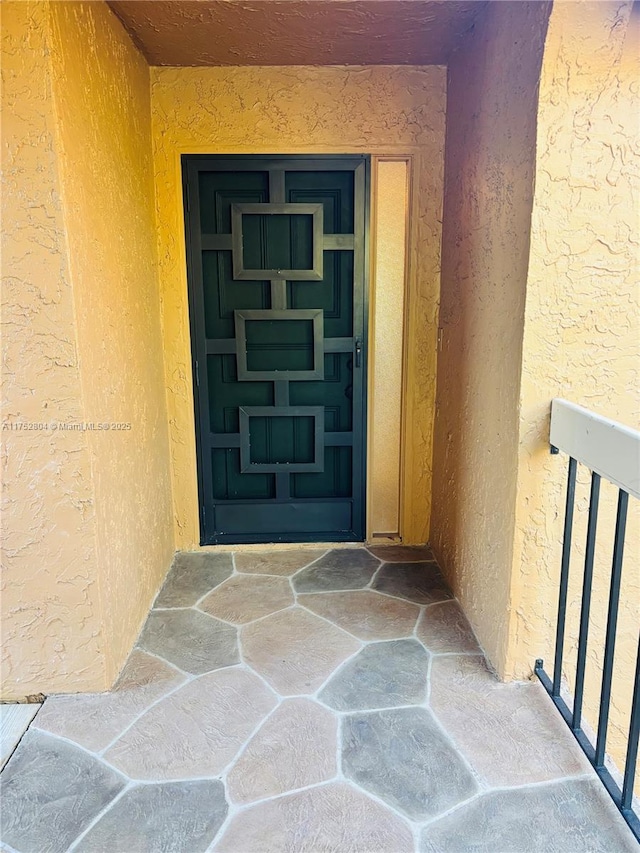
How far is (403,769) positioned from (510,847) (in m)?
0.32

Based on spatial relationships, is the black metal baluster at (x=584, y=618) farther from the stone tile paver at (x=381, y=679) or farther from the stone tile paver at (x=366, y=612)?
the stone tile paver at (x=366, y=612)

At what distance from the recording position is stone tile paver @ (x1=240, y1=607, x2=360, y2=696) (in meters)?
1.91

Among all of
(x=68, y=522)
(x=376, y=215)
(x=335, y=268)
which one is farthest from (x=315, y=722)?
(x=376, y=215)

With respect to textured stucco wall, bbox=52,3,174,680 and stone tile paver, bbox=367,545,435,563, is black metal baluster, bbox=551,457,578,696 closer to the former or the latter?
stone tile paver, bbox=367,545,435,563

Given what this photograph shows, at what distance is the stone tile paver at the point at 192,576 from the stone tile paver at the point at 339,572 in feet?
1.32

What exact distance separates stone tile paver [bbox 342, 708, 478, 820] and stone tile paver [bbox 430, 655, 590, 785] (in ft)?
0.21

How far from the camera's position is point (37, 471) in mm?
1716

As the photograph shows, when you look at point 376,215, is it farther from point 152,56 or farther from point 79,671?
point 79,671

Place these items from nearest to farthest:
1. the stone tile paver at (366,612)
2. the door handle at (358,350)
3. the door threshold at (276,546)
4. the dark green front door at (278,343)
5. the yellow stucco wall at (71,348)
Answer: the yellow stucco wall at (71,348)
the stone tile paver at (366,612)
the dark green front door at (278,343)
the door handle at (358,350)
the door threshold at (276,546)

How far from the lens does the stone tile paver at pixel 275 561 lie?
2688 millimetres

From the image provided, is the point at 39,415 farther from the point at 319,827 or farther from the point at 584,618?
the point at 584,618

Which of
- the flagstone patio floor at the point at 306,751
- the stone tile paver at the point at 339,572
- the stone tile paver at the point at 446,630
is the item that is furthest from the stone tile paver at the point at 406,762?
the stone tile paver at the point at 339,572

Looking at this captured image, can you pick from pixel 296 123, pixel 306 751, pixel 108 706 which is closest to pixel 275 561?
pixel 108 706

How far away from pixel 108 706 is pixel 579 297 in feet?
6.59
